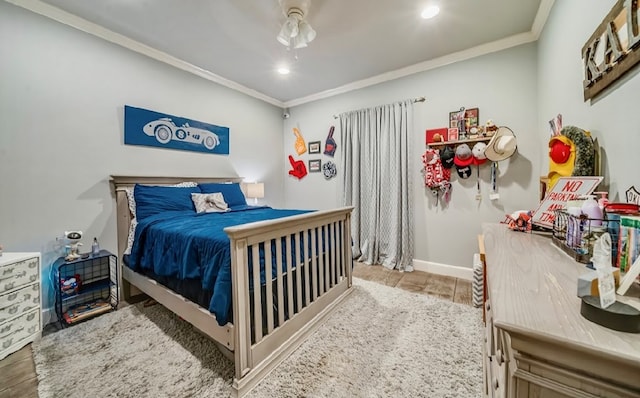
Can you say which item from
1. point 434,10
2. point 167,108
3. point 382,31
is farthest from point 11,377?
point 434,10

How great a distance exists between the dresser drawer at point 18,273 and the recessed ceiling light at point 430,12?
366cm

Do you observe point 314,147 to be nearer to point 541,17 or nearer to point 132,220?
point 132,220

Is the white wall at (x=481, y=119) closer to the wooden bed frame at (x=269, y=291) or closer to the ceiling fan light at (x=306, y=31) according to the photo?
the wooden bed frame at (x=269, y=291)

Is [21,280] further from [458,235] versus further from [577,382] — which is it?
[458,235]

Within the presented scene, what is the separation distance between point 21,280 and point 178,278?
1.09m

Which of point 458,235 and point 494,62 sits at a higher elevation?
point 494,62

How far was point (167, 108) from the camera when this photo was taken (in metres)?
2.85

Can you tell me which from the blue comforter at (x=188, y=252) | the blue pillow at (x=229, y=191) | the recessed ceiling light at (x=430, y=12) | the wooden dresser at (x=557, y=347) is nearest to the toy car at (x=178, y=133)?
the blue pillow at (x=229, y=191)

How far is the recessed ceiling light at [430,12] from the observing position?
6.76ft

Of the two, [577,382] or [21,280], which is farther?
[21,280]

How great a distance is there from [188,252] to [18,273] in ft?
4.11

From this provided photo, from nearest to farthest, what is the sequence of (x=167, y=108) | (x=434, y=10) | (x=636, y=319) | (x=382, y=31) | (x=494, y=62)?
(x=636, y=319) → (x=434, y=10) → (x=382, y=31) → (x=494, y=62) → (x=167, y=108)

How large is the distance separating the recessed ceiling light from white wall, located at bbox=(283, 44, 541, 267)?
90 centimetres

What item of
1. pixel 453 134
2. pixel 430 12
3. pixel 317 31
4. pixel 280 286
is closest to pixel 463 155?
pixel 453 134
